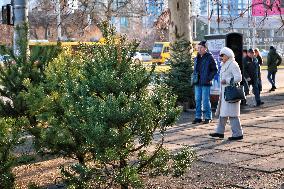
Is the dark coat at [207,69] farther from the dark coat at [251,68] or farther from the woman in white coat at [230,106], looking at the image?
the dark coat at [251,68]

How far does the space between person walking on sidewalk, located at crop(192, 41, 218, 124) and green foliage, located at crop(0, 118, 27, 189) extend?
6.64 m

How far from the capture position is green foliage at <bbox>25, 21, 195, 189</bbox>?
5203 millimetres

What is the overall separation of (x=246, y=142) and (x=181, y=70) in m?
5.40

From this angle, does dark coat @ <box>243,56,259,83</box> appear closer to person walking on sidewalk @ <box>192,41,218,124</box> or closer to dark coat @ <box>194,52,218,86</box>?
person walking on sidewalk @ <box>192,41,218,124</box>

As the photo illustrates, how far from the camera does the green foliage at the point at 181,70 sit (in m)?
14.9

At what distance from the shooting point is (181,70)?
589 inches

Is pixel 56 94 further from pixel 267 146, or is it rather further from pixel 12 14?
pixel 12 14

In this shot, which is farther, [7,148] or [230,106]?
[230,106]

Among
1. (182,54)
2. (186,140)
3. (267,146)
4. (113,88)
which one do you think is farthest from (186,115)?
(113,88)

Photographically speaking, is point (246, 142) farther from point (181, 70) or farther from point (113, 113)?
point (181, 70)

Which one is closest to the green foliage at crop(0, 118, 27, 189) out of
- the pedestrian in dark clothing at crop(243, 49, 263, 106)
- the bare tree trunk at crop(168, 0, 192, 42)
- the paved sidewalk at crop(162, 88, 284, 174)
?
the paved sidewalk at crop(162, 88, 284, 174)

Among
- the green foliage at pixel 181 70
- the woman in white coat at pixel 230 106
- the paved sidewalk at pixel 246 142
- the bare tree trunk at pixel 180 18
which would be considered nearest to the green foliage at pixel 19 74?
the paved sidewalk at pixel 246 142

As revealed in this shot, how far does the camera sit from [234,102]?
10031mm

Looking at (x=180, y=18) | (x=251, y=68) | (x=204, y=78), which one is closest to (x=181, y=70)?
(x=180, y=18)
